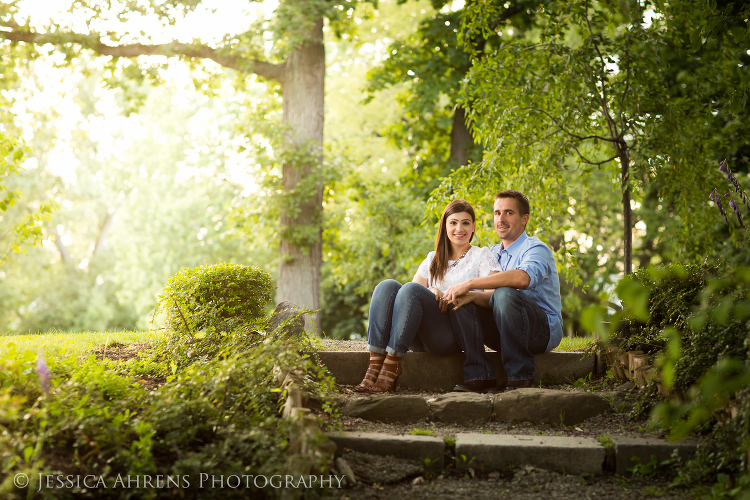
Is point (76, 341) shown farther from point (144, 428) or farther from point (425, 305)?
point (144, 428)

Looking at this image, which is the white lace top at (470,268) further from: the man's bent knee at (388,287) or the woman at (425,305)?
the man's bent knee at (388,287)

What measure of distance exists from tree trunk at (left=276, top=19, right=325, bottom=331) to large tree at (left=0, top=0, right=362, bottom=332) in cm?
1

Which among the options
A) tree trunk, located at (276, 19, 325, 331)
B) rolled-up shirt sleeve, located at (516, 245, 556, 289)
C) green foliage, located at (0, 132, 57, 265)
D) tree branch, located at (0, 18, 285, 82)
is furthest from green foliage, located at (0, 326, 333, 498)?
tree branch, located at (0, 18, 285, 82)

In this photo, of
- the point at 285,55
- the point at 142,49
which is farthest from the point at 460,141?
the point at 142,49

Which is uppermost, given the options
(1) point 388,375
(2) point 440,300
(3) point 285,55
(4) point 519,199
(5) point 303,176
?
(3) point 285,55

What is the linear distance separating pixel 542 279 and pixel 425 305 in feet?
2.51

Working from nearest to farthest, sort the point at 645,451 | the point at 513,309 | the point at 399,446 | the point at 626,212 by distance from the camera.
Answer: the point at 645,451 < the point at 399,446 < the point at 513,309 < the point at 626,212

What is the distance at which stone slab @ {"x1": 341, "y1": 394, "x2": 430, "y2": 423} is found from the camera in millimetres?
3152

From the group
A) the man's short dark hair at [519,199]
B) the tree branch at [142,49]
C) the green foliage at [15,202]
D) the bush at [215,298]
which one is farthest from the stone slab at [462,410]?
the tree branch at [142,49]

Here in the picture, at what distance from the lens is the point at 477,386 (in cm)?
374

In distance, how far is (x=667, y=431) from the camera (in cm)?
268

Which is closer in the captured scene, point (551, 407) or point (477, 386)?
point (551, 407)

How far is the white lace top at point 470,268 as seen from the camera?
158 inches

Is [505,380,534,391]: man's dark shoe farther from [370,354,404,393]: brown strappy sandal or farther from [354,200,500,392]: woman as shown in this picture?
[370,354,404,393]: brown strappy sandal
